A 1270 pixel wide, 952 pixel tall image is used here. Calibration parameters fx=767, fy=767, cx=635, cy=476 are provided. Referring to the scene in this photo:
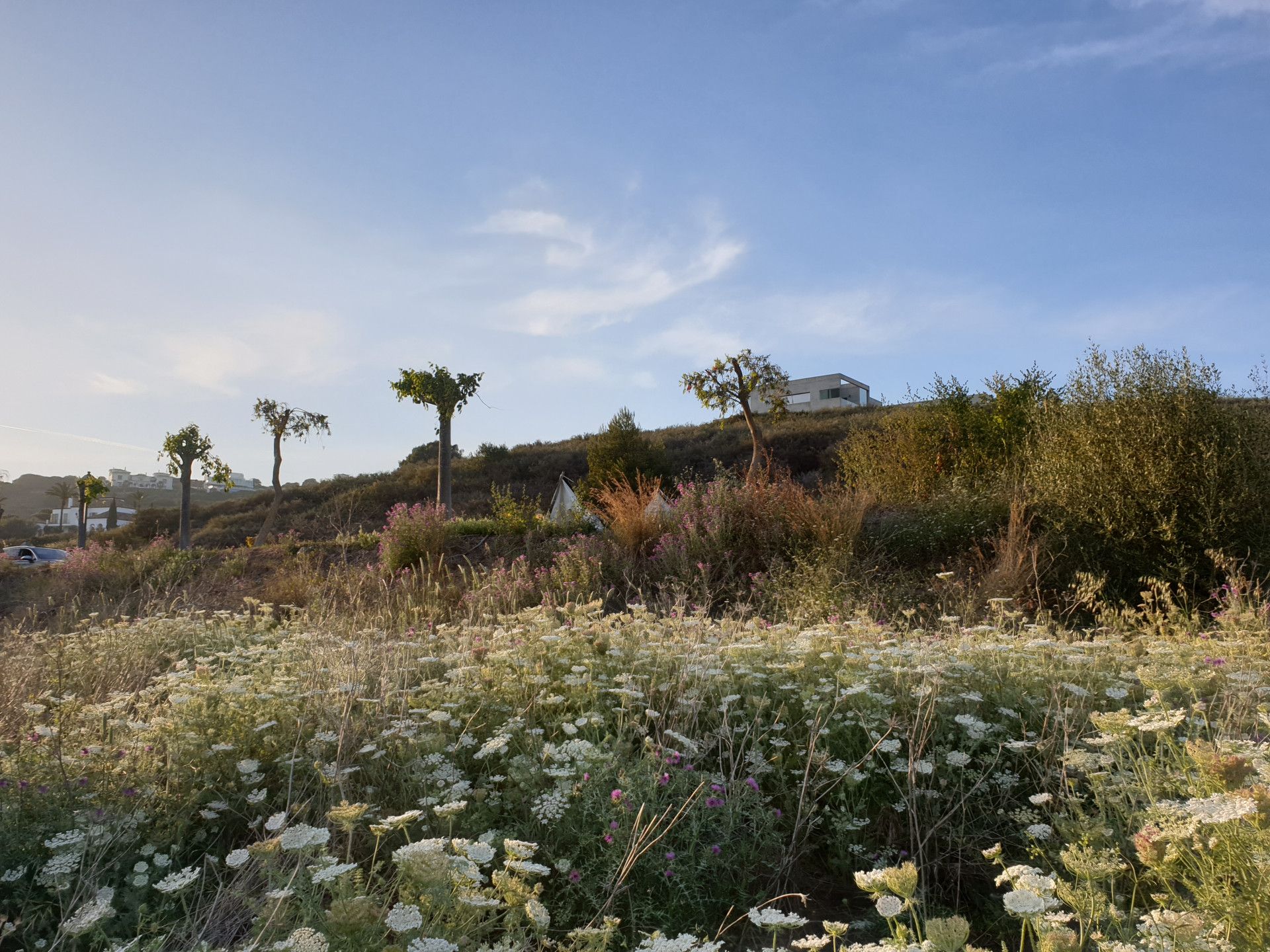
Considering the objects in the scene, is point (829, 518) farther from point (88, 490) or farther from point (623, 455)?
point (88, 490)

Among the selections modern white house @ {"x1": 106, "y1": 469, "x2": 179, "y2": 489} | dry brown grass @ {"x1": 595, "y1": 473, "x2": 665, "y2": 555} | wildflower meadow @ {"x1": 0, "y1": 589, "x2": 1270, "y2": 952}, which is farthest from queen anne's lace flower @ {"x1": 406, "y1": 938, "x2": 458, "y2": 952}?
modern white house @ {"x1": 106, "y1": 469, "x2": 179, "y2": 489}

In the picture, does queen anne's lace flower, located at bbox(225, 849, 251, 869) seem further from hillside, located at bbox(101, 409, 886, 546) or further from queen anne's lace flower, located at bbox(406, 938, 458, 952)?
hillside, located at bbox(101, 409, 886, 546)

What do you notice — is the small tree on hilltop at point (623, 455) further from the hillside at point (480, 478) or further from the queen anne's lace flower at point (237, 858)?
the queen anne's lace flower at point (237, 858)

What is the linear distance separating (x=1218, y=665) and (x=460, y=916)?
3477mm

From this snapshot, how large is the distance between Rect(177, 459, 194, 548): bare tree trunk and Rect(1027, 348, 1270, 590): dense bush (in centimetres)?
1957

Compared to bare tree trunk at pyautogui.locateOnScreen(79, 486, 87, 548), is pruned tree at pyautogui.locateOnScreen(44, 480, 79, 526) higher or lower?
higher

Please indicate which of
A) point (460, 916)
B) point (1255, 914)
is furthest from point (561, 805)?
point (1255, 914)

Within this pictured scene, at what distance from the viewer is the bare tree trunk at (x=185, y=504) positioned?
20156 mm

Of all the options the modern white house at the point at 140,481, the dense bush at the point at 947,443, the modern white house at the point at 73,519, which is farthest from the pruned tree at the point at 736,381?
the modern white house at the point at 140,481

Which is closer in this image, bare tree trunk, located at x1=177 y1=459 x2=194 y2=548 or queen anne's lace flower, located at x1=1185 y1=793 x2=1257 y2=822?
queen anne's lace flower, located at x1=1185 y1=793 x2=1257 y2=822

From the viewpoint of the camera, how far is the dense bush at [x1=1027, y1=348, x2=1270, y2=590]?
7656mm

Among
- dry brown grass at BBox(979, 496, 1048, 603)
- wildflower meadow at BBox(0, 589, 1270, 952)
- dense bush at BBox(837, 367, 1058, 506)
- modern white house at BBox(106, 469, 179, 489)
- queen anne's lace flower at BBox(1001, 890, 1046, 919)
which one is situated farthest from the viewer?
modern white house at BBox(106, 469, 179, 489)

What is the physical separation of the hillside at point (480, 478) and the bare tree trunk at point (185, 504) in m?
3.20

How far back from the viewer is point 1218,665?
342 cm
